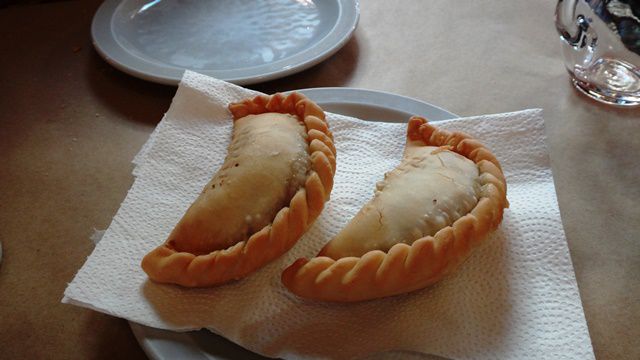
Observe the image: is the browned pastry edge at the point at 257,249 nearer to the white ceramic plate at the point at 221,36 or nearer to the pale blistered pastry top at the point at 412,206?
the pale blistered pastry top at the point at 412,206

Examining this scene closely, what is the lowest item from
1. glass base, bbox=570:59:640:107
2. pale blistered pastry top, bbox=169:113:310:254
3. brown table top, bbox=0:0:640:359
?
brown table top, bbox=0:0:640:359

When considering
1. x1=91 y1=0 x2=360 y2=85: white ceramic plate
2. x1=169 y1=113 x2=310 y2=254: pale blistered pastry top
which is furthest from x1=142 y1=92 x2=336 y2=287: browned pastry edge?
x1=91 y1=0 x2=360 y2=85: white ceramic plate

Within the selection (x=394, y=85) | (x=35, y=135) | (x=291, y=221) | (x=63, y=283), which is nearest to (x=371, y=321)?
(x=291, y=221)

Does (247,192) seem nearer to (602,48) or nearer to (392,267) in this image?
(392,267)

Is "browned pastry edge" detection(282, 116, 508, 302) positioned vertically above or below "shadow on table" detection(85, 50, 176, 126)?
above

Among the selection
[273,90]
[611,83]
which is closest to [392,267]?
[273,90]

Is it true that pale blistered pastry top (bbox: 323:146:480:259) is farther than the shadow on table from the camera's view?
No

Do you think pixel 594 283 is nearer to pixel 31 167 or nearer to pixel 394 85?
pixel 394 85

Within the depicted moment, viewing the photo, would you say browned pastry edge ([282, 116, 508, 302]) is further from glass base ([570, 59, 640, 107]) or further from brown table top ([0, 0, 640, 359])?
glass base ([570, 59, 640, 107])
